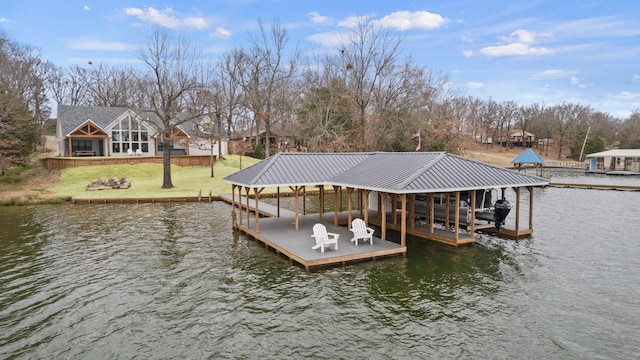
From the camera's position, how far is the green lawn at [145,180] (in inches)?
1144

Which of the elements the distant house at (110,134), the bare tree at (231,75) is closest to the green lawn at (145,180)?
the distant house at (110,134)

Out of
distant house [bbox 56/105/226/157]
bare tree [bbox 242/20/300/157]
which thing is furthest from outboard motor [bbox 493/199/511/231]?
distant house [bbox 56/105/226/157]

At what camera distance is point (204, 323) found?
30.7 ft

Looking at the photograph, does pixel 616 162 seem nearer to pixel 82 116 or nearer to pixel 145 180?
pixel 145 180

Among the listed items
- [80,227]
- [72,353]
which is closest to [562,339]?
[72,353]

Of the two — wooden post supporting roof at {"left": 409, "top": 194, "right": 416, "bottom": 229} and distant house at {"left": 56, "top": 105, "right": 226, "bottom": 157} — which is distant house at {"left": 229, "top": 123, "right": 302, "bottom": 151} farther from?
wooden post supporting roof at {"left": 409, "top": 194, "right": 416, "bottom": 229}

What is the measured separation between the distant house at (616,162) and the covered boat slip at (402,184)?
49.8m

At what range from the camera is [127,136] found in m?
45.6

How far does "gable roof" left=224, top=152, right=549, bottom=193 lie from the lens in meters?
15.0

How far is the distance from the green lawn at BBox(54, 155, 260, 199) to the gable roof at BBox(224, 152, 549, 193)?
12.7 m

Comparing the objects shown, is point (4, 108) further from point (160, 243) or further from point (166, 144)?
point (160, 243)

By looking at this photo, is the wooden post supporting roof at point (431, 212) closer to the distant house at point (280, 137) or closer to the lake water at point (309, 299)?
the lake water at point (309, 299)

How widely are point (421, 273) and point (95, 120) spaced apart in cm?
4413

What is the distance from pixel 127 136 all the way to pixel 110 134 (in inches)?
69.8
